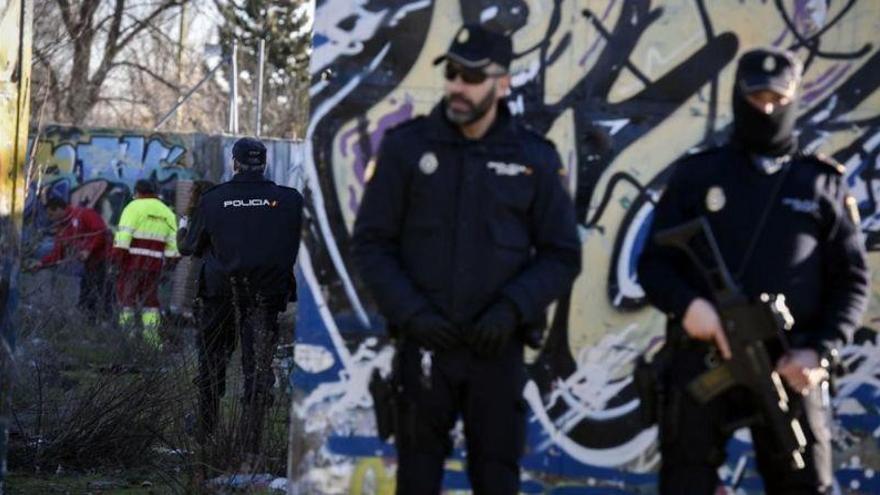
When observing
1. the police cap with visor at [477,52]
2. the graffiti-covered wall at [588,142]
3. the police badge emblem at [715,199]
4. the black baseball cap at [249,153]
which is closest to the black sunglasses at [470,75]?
the police cap with visor at [477,52]

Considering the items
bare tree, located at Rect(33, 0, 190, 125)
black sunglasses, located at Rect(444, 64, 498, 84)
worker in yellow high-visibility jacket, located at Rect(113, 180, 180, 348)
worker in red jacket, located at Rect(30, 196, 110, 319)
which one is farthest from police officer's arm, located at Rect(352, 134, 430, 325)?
bare tree, located at Rect(33, 0, 190, 125)

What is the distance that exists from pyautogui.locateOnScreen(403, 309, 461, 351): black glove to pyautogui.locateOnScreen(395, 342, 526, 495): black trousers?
0.07m

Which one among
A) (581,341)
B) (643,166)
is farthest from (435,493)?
(643,166)

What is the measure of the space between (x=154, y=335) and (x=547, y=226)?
4.76 m

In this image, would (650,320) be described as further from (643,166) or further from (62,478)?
(62,478)

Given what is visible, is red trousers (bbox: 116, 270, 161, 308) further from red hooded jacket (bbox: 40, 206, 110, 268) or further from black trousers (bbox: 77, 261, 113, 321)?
red hooded jacket (bbox: 40, 206, 110, 268)

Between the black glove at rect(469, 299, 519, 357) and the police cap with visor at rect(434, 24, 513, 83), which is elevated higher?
the police cap with visor at rect(434, 24, 513, 83)

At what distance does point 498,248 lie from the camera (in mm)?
5809

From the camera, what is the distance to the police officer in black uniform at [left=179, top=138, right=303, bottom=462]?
959cm

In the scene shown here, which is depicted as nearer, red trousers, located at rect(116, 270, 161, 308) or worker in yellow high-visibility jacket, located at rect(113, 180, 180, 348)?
red trousers, located at rect(116, 270, 161, 308)

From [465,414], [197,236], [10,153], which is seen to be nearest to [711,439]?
[465,414]

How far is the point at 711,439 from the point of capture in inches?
224

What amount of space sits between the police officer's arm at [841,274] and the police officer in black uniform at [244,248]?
422cm

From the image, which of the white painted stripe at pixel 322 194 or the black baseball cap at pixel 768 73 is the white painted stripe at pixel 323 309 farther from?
the black baseball cap at pixel 768 73
